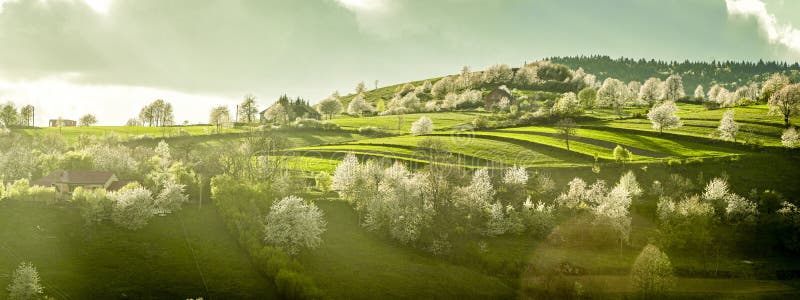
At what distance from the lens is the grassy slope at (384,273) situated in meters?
60.4

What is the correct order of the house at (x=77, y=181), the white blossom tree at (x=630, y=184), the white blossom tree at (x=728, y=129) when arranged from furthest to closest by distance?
the white blossom tree at (x=728, y=129) < the white blossom tree at (x=630, y=184) < the house at (x=77, y=181)

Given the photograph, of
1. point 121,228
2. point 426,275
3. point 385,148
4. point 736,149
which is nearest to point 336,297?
point 426,275

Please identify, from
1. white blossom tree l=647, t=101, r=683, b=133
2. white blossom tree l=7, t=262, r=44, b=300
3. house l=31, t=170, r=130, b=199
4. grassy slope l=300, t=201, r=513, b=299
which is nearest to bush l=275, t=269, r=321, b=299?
grassy slope l=300, t=201, r=513, b=299

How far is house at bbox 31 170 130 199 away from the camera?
293 feet

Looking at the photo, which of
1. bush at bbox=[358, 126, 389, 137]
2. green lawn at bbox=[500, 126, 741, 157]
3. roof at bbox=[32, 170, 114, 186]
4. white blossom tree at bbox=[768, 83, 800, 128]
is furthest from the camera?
bush at bbox=[358, 126, 389, 137]

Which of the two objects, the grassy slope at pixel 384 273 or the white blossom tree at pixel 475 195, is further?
the white blossom tree at pixel 475 195

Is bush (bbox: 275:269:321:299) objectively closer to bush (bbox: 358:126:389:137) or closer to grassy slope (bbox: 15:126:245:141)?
bush (bbox: 358:126:389:137)

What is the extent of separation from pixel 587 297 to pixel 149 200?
63173mm

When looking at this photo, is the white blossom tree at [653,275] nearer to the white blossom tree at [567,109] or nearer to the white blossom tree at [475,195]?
the white blossom tree at [475,195]

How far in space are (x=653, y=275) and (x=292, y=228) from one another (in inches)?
1864

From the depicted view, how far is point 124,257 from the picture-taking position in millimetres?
61438

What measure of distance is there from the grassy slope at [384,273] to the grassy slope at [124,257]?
28.3 ft

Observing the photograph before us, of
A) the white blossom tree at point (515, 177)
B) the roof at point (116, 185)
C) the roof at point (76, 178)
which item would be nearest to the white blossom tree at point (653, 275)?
the white blossom tree at point (515, 177)

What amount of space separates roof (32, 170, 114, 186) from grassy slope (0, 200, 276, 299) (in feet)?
44.7
